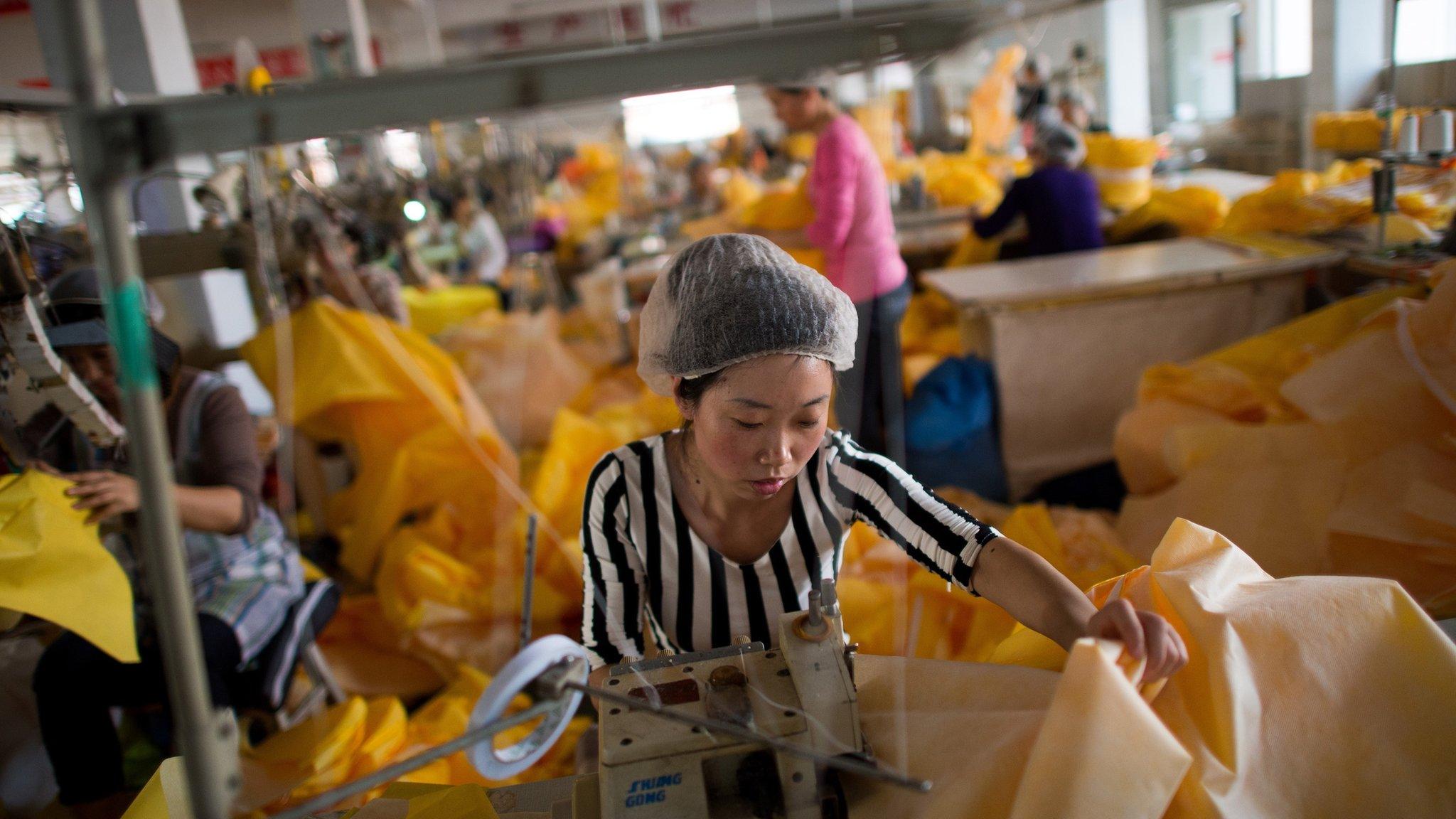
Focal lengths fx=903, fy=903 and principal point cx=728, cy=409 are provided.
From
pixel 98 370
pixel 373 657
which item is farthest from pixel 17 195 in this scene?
pixel 373 657

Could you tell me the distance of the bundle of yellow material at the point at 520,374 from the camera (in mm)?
3729

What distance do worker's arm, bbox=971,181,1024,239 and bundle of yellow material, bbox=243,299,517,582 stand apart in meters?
2.35

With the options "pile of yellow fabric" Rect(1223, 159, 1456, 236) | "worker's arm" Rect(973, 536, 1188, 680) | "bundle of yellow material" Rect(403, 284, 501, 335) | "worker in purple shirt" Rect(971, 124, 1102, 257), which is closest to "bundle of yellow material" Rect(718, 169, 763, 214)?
"bundle of yellow material" Rect(403, 284, 501, 335)

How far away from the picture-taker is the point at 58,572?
1424mm

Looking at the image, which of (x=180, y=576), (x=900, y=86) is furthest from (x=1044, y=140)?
(x=900, y=86)

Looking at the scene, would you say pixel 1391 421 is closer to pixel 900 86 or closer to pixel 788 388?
pixel 788 388

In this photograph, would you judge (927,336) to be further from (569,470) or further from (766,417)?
(766,417)

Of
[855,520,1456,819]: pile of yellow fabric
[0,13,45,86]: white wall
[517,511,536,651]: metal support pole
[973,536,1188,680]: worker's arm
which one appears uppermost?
[0,13,45,86]: white wall

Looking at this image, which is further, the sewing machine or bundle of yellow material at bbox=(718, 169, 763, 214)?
bundle of yellow material at bbox=(718, 169, 763, 214)

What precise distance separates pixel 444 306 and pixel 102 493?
3590 mm

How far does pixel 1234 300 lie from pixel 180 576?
3426mm

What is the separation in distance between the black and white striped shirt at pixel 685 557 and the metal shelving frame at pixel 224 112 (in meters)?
0.69

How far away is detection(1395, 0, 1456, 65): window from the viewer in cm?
267

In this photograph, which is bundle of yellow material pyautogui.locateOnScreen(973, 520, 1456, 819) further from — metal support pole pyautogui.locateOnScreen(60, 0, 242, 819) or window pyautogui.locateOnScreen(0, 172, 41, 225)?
window pyautogui.locateOnScreen(0, 172, 41, 225)
